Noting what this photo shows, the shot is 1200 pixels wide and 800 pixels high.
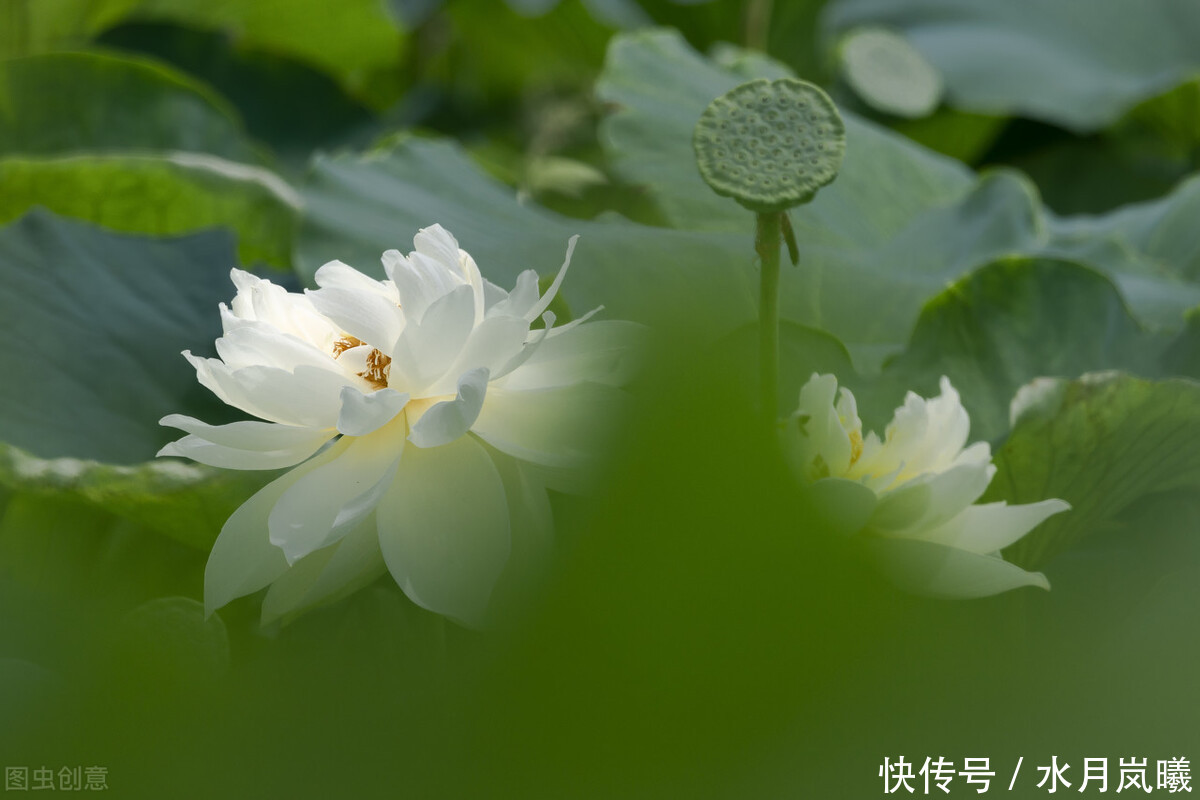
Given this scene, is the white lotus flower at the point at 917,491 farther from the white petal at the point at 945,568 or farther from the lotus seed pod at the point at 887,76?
the lotus seed pod at the point at 887,76

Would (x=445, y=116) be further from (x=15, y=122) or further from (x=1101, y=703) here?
(x=1101, y=703)

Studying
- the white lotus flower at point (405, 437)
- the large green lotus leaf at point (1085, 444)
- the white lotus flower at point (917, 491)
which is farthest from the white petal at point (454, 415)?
the large green lotus leaf at point (1085, 444)

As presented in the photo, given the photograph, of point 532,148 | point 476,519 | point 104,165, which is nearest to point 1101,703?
point 476,519

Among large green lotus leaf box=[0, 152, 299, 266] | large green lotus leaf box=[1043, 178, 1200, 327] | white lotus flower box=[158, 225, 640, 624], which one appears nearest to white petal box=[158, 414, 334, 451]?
white lotus flower box=[158, 225, 640, 624]

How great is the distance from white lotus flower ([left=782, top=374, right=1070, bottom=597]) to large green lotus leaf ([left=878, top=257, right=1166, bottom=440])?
0.13 m

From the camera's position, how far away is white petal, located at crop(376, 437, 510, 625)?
27 cm

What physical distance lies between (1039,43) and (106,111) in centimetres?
96

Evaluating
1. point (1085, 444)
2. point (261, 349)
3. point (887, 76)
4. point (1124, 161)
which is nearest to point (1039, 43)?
point (1124, 161)

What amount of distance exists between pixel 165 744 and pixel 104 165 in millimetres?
492

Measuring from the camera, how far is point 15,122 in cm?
74

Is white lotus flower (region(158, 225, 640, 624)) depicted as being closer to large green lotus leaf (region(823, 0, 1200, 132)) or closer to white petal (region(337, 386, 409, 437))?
white petal (region(337, 386, 409, 437))

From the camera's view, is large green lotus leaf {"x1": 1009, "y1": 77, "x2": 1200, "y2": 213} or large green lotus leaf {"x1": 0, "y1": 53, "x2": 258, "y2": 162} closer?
large green lotus leaf {"x1": 0, "y1": 53, "x2": 258, "y2": 162}

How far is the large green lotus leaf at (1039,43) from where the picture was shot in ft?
3.58

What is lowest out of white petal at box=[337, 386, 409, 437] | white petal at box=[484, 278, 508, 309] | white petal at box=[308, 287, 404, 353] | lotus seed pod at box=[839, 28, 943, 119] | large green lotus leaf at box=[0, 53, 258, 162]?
white petal at box=[337, 386, 409, 437]
